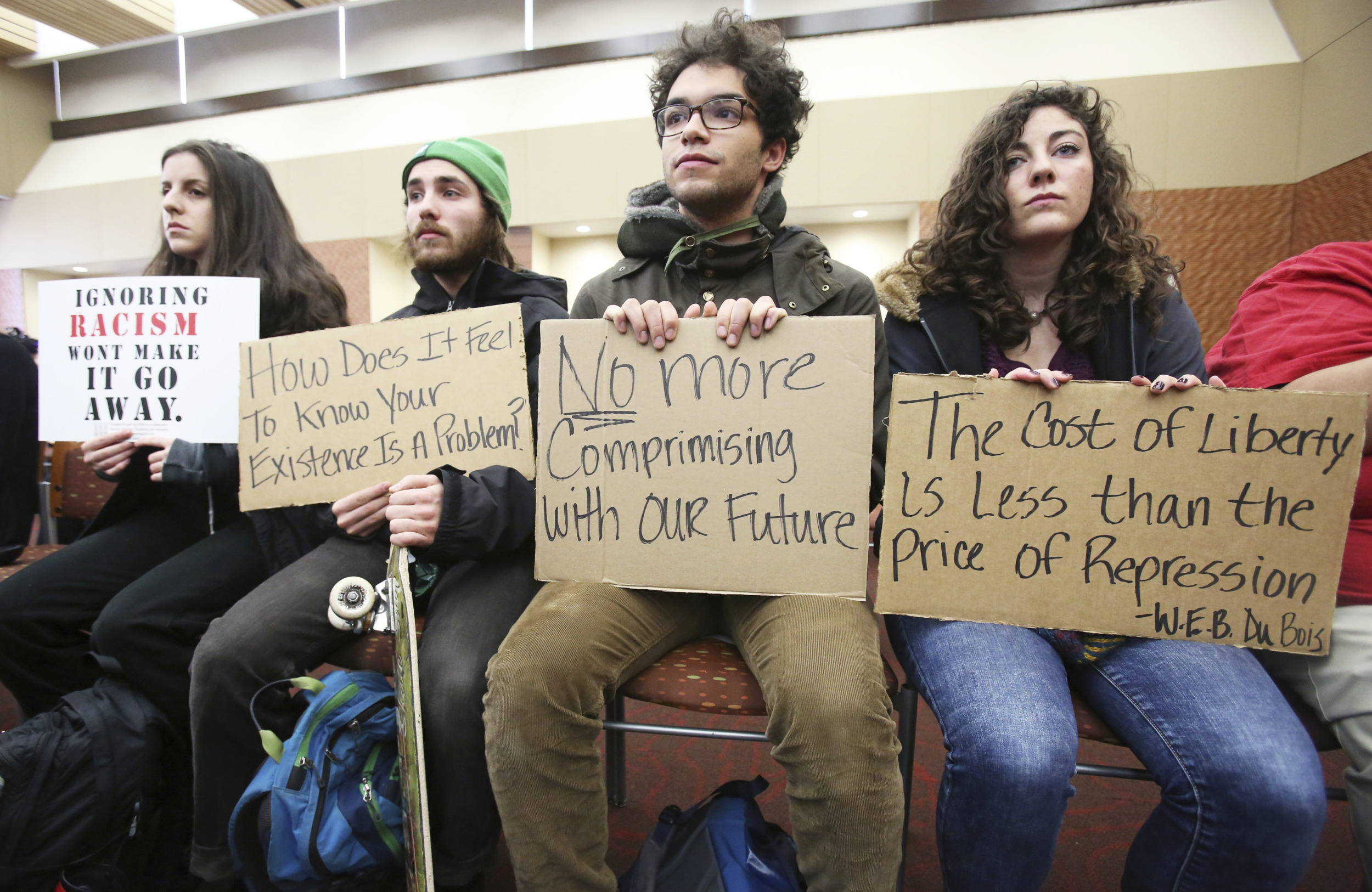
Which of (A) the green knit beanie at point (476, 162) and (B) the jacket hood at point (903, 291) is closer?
(B) the jacket hood at point (903, 291)

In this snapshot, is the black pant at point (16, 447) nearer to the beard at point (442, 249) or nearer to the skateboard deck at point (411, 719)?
the beard at point (442, 249)

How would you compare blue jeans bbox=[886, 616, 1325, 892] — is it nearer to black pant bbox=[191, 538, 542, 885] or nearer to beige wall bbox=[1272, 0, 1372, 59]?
black pant bbox=[191, 538, 542, 885]

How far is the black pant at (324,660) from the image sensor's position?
99cm

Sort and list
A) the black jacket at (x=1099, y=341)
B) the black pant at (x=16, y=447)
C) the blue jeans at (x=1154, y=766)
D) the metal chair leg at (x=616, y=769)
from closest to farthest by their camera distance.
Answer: the blue jeans at (x=1154, y=766)
the black jacket at (x=1099, y=341)
the metal chair leg at (x=616, y=769)
the black pant at (x=16, y=447)

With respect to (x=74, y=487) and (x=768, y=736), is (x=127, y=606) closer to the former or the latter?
(x=74, y=487)

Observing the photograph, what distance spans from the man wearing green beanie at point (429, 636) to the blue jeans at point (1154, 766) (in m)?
0.70

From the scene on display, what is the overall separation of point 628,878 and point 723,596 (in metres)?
0.46

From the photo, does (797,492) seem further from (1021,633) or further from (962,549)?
(1021,633)

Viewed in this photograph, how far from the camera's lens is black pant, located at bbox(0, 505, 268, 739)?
3.98ft

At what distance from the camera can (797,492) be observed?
93cm

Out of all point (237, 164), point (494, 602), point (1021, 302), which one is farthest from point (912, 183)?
point (494, 602)

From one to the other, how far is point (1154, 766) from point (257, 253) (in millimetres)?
1960

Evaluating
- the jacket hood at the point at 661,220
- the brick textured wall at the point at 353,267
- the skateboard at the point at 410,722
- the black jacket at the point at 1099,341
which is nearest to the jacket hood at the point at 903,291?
the black jacket at the point at 1099,341

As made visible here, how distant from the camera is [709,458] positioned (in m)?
0.95
